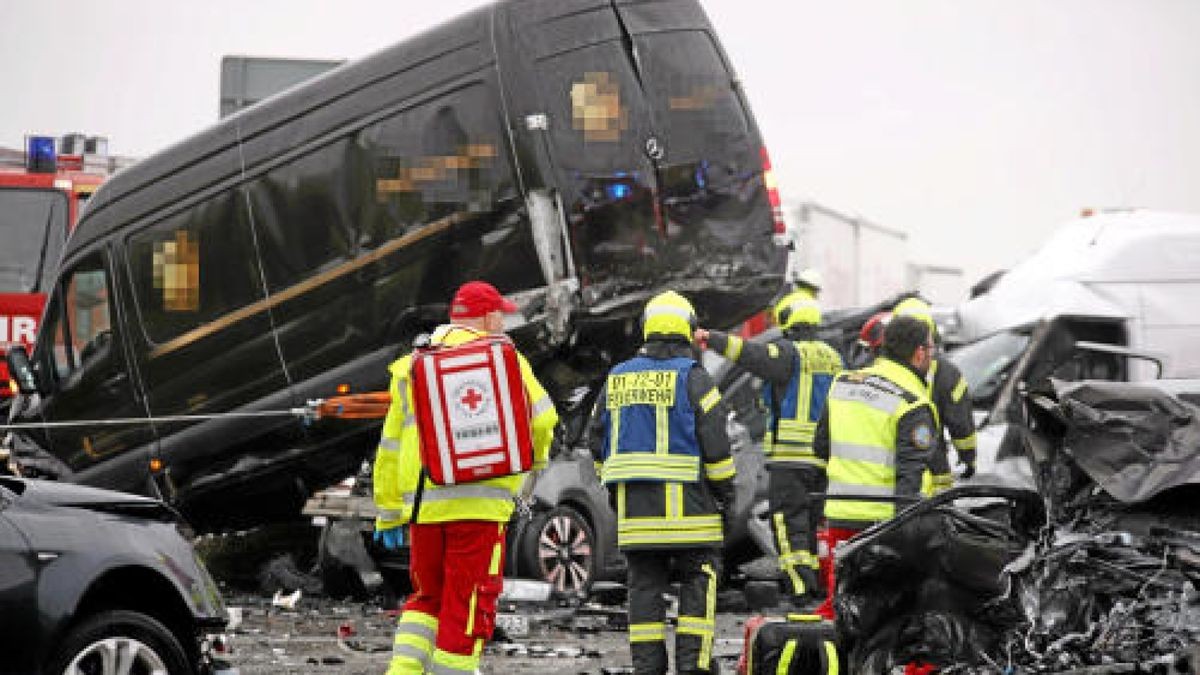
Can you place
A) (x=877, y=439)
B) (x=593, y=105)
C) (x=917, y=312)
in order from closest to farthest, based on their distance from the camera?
(x=877, y=439) → (x=917, y=312) → (x=593, y=105)

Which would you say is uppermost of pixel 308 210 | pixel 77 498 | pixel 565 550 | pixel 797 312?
pixel 308 210

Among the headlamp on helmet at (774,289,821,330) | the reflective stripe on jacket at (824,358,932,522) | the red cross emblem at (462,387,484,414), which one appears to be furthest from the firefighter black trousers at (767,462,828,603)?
the red cross emblem at (462,387,484,414)

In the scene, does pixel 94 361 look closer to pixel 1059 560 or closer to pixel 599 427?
pixel 599 427

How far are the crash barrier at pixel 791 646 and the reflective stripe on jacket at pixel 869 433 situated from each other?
0.97m

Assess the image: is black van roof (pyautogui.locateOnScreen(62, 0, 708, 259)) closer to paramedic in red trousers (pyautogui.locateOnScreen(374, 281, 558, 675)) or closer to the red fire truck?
the red fire truck

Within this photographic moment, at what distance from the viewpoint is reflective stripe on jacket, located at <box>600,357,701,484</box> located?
887cm

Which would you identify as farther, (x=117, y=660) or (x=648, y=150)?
(x=648, y=150)

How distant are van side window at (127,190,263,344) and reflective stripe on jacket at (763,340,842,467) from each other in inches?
128

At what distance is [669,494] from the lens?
348 inches

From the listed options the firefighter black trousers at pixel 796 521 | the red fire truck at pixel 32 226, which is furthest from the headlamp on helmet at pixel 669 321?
the red fire truck at pixel 32 226

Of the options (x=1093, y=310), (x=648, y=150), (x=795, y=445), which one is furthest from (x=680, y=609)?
(x=1093, y=310)

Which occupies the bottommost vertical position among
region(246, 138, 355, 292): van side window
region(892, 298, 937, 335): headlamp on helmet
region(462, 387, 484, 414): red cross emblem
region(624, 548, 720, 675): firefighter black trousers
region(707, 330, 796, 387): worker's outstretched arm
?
region(624, 548, 720, 675): firefighter black trousers

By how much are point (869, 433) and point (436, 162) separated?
13.5 feet

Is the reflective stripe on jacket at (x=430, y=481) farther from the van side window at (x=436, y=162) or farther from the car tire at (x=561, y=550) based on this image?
the car tire at (x=561, y=550)
